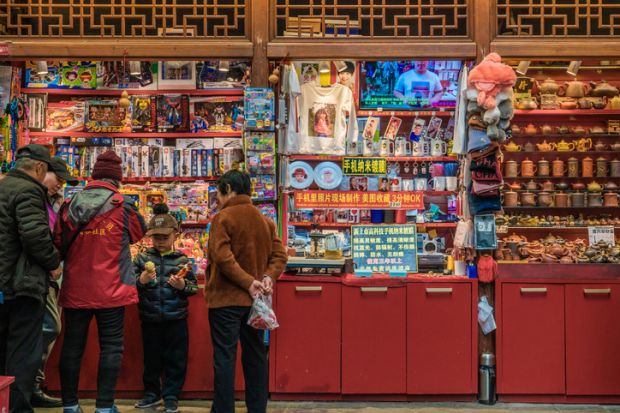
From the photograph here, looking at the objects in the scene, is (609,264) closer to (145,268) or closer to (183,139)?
(145,268)

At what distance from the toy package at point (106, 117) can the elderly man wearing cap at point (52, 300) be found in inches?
73.3

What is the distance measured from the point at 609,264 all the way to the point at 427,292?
154 centimetres

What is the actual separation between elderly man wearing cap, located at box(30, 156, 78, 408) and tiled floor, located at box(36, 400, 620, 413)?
0.39ft

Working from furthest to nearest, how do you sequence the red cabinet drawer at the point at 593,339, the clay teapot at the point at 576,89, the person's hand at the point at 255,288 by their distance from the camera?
the clay teapot at the point at 576,89
the red cabinet drawer at the point at 593,339
the person's hand at the point at 255,288

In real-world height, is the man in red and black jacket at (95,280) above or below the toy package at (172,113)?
below

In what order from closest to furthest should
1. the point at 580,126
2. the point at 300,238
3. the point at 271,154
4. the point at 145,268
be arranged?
the point at 145,268 < the point at 271,154 < the point at 300,238 < the point at 580,126

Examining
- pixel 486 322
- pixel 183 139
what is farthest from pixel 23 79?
pixel 486 322

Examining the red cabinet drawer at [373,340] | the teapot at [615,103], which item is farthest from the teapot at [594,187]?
the red cabinet drawer at [373,340]

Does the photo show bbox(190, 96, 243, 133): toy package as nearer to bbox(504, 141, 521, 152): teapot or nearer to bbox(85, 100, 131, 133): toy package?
bbox(85, 100, 131, 133): toy package

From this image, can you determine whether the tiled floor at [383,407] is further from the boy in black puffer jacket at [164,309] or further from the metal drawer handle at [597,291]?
the metal drawer handle at [597,291]

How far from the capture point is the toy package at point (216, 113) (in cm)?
728

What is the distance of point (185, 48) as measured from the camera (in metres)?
6.00

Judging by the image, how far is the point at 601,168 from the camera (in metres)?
7.66

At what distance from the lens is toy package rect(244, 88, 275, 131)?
238 inches
